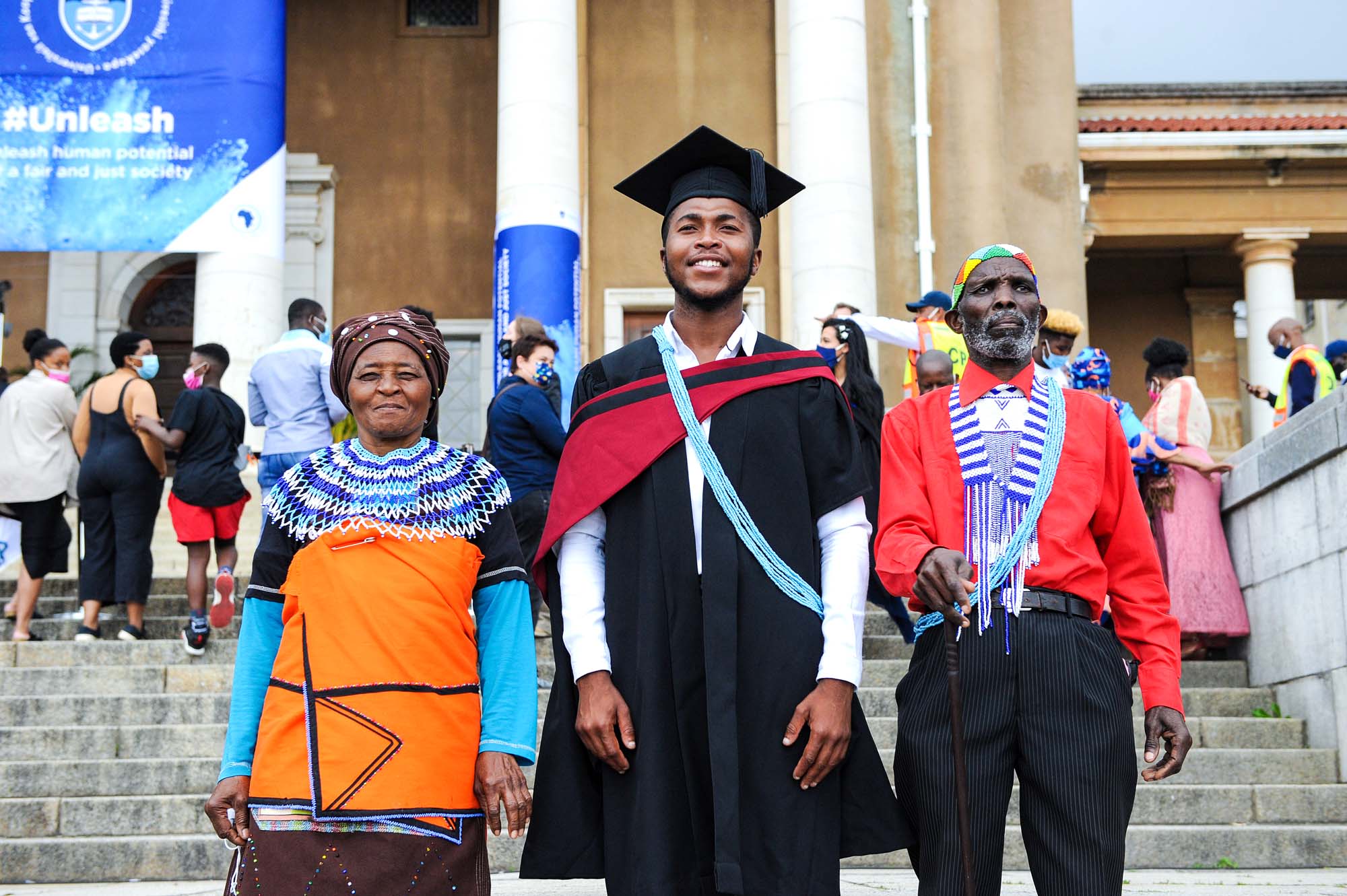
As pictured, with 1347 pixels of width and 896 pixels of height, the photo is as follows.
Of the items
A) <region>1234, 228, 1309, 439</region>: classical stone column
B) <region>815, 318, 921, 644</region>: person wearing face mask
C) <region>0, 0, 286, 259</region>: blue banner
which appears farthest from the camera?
<region>1234, 228, 1309, 439</region>: classical stone column

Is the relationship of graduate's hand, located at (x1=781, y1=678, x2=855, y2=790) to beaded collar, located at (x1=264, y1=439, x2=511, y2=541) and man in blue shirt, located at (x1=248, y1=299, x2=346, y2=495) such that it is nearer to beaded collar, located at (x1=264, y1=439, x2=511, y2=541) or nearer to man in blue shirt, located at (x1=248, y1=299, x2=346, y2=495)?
beaded collar, located at (x1=264, y1=439, x2=511, y2=541)

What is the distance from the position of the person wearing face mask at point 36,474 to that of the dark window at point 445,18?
33.1ft

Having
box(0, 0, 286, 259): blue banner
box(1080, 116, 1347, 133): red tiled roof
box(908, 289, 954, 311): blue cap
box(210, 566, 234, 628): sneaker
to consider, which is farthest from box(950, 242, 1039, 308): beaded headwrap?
box(1080, 116, 1347, 133): red tiled roof

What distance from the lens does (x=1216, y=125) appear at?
20.5 meters

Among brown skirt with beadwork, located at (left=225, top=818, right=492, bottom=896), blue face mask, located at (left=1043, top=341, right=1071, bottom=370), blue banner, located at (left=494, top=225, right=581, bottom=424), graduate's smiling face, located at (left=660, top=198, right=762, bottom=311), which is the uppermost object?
blue banner, located at (left=494, top=225, right=581, bottom=424)

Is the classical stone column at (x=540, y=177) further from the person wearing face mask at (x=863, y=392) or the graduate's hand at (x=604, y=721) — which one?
the graduate's hand at (x=604, y=721)

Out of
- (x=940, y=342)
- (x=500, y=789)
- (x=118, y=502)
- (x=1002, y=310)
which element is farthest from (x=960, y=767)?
(x=118, y=502)

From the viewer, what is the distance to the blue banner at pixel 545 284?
45.3 ft

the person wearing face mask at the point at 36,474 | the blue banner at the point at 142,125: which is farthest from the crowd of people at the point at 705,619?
the blue banner at the point at 142,125

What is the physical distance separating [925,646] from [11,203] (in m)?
10.9

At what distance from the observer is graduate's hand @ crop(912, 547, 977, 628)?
11.6 feet

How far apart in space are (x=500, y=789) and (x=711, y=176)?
5.23ft

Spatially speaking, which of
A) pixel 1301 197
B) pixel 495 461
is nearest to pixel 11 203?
pixel 495 461

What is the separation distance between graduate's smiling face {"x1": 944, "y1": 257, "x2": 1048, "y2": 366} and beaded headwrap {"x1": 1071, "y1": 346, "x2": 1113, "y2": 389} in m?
4.57
